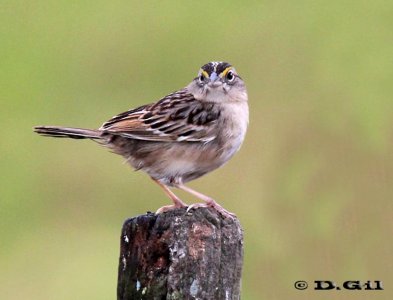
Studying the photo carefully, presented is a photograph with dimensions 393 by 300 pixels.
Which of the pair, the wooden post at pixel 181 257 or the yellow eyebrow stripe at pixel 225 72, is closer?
the wooden post at pixel 181 257

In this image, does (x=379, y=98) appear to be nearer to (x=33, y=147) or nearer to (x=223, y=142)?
(x=33, y=147)

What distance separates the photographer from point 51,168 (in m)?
14.6

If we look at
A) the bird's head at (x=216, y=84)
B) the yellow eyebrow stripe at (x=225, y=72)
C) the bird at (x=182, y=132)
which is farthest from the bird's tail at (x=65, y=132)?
the yellow eyebrow stripe at (x=225, y=72)

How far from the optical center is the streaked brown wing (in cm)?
880

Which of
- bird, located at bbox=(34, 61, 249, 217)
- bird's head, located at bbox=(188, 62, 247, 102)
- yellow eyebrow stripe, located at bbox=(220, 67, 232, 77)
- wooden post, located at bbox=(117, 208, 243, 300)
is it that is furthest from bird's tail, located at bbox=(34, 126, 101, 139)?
wooden post, located at bbox=(117, 208, 243, 300)

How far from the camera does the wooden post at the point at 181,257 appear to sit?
245 inches

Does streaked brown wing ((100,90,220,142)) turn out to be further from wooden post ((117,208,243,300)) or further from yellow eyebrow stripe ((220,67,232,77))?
wooden post ((117,208,243,300))

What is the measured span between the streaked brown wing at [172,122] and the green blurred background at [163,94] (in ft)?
7.53

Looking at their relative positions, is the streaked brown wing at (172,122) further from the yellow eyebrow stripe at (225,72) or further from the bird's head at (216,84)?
the yellow eyebrow stripe at (225,72)

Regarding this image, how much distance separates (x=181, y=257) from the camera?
20.5 ft

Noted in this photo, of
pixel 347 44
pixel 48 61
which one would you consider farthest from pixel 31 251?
pixel 347 44

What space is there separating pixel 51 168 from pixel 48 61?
3297 millimetres

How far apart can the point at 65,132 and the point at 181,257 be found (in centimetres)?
264

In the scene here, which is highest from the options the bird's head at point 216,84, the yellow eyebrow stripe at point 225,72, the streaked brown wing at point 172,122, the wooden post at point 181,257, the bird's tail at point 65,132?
the yellow eyebrow stripe at point 225,72
